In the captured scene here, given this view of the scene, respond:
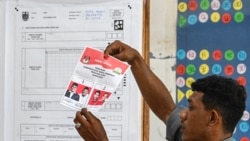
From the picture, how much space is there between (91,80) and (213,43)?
0.56m

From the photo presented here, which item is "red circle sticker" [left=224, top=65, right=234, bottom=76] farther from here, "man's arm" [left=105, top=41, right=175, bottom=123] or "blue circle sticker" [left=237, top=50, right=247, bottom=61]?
"man's arm" [left=105, top=41, right=175, bottom=123]

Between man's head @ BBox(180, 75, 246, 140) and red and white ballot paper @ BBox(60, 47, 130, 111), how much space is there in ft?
0.99

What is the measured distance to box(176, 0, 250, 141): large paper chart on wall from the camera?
1.74 metres

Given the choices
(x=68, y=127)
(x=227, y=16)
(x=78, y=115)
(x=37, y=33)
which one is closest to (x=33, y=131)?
(x=68, y=127)

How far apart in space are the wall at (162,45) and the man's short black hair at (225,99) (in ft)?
1.68

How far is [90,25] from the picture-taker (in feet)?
6.20

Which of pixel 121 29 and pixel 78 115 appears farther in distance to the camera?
pixel 121 29

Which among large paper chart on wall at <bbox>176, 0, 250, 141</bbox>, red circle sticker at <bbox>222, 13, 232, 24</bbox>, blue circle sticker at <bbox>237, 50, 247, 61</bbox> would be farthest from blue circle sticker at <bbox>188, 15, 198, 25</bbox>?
blue circle sticker at <bbox>237, 50, 247, 61</bbox>

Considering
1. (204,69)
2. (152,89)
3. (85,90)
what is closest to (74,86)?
(85,90)

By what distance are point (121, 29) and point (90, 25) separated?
0.14 m

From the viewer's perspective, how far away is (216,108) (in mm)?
1271

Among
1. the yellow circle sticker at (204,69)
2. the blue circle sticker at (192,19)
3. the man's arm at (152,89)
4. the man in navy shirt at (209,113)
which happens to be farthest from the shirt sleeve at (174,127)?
the blue circle sticker at (192,19)

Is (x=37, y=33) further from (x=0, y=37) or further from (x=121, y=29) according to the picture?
(x=121, y=29)

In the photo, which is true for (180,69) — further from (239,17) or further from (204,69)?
(239,17)
